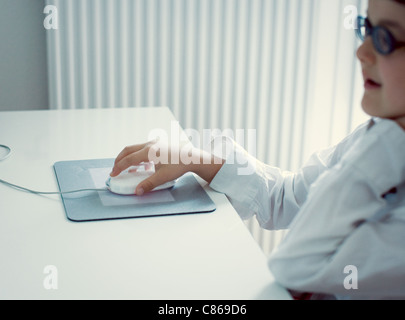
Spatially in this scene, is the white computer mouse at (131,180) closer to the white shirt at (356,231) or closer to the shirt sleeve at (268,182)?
the shirt sleeve at (268,182)

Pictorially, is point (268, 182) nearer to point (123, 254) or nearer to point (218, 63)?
point (123, 254)

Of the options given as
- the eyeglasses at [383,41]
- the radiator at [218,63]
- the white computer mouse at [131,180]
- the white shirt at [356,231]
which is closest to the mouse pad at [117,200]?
the white computer mouse at [131,180]

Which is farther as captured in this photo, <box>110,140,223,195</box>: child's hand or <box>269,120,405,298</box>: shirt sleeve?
<box>110,140,223,195</box>: child's hand

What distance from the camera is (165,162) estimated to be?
101 centimetres

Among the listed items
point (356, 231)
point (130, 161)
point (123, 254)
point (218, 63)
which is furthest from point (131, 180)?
point (218, 63)

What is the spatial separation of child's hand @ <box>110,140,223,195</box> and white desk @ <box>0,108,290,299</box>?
0.05 meters

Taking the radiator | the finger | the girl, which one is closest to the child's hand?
the finger

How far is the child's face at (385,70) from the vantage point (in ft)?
2.33

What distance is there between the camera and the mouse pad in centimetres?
89

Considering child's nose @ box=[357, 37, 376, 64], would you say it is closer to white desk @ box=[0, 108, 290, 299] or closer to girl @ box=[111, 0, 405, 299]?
girl @ box=[111, 0, 405, 299]

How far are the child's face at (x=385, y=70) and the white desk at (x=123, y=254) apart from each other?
0.81 feet

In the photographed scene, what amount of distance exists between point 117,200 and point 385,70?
0.46 metres

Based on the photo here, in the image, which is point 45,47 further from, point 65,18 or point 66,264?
point 66,264
